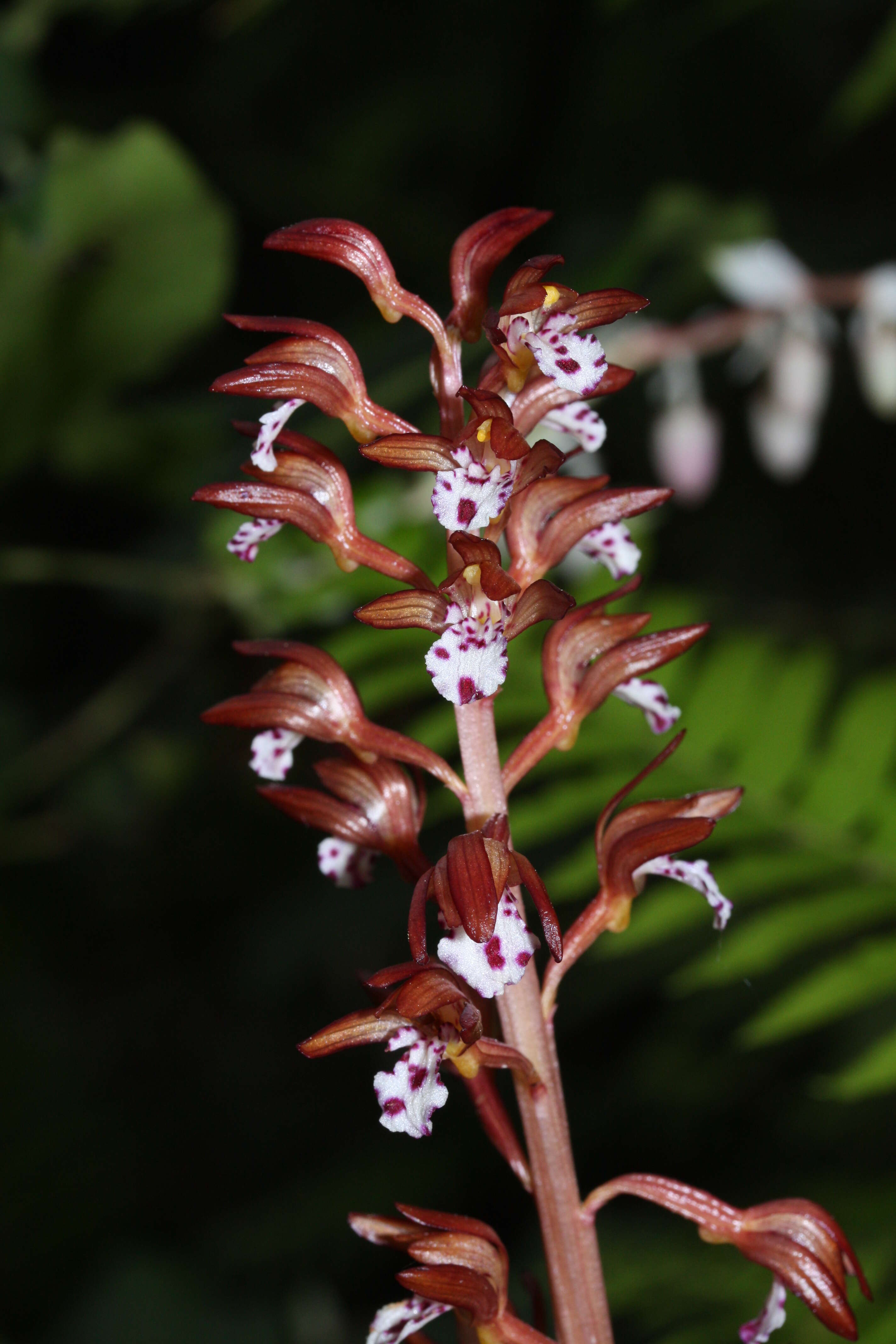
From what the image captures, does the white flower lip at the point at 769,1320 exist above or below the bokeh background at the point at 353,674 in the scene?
below

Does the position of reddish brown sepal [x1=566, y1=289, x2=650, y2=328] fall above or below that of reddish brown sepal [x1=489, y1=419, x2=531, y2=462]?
above

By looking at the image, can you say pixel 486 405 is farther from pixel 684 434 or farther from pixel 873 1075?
pixel 684 434

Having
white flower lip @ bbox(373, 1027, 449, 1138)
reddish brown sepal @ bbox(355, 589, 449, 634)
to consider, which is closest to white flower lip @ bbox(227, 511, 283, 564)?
reddish brown sepal @ bbox(355, 589, 449, 634)

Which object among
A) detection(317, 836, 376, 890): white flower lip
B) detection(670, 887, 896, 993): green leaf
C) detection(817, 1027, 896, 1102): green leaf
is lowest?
detection(817, 1027, 896, 1102): green leaf

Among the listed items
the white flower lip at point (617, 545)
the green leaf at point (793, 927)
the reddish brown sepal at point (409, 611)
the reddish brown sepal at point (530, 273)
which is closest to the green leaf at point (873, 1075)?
the green leaf at point (793, 927)

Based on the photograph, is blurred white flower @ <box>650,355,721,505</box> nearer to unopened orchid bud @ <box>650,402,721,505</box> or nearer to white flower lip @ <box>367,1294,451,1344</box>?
unopened orchid bud @ <box>650,402,721,505</box>

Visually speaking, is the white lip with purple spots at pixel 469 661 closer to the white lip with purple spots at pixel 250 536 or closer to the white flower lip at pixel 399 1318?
the white lip with purple spots at pixel 250 536

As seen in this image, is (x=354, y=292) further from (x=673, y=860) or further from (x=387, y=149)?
(x=673, y=860)
